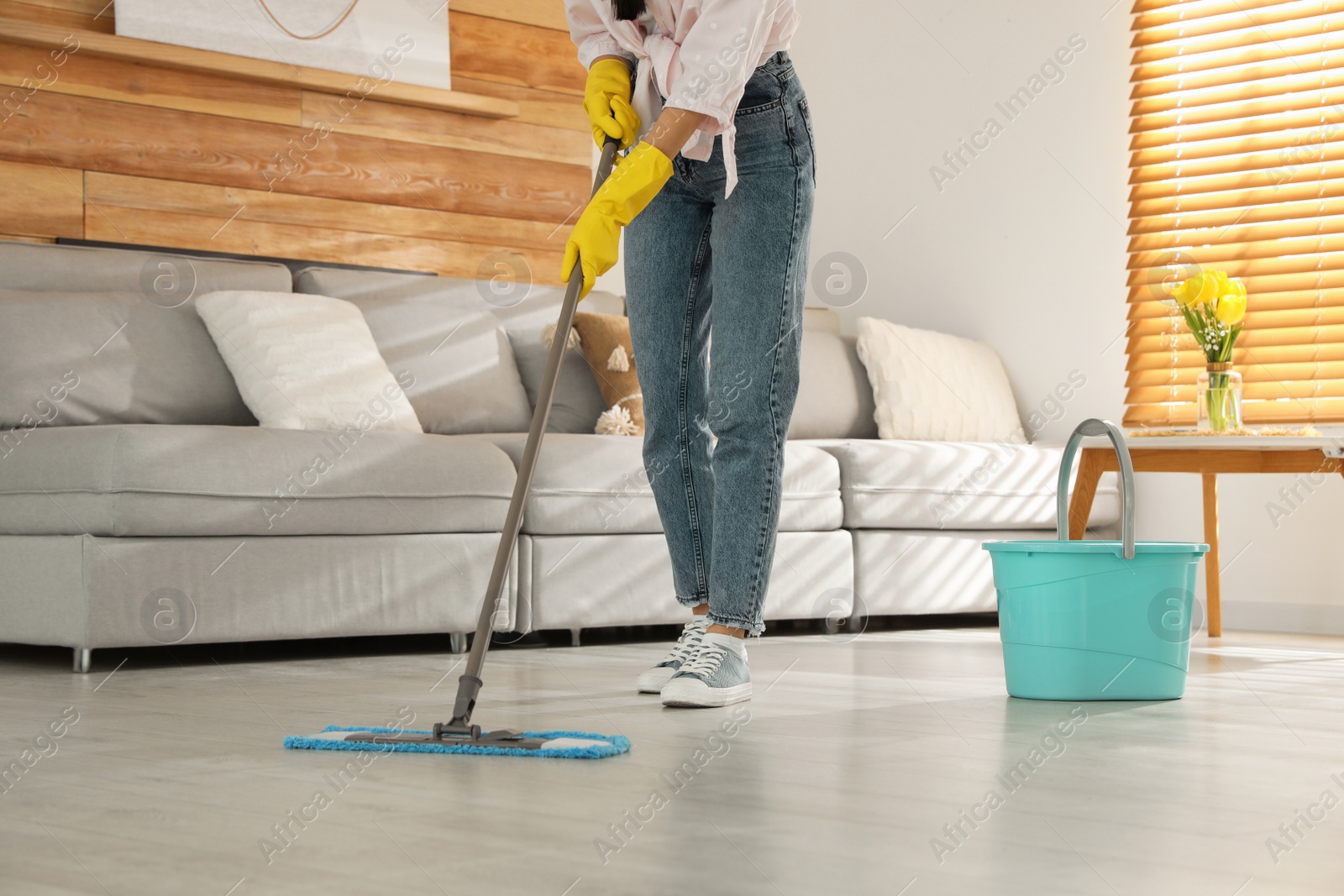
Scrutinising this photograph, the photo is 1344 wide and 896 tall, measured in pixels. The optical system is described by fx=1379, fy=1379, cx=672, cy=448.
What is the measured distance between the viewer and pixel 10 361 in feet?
8.44

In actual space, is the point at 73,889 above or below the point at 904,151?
below

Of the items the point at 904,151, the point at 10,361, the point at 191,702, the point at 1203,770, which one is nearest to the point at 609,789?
the point at 1203,770

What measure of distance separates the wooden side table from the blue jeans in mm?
1295

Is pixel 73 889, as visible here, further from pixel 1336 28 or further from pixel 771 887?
pixel 1336 28

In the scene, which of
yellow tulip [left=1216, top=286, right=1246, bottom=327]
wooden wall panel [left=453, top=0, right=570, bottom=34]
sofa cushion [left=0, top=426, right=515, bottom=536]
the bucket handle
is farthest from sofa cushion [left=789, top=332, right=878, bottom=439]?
the bucket handle

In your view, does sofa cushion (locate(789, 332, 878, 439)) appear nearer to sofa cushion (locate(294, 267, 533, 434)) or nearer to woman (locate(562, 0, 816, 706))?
sofa cushion (locate(294, 267, 533, 434))

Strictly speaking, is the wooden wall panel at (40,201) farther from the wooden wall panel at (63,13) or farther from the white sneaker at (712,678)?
the white sneaker at (712,678)

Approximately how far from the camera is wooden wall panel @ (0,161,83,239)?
318 cm

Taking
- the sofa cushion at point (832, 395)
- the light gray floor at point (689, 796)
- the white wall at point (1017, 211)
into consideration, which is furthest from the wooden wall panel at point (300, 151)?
the light gray floor at point (689, 796)

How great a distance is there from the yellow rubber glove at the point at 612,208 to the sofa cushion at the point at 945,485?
1.63 meters

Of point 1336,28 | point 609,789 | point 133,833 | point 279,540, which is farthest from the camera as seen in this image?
point 1336,28

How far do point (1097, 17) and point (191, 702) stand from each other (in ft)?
10.8

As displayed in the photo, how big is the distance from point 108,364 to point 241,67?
1.15 m

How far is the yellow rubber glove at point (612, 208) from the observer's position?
167 cm
